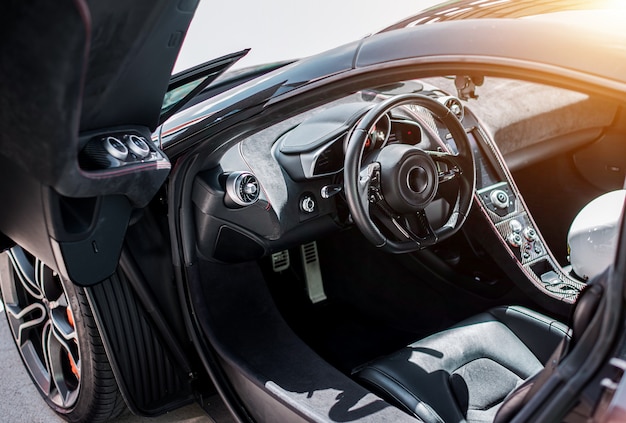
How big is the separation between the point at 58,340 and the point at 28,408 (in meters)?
0.38

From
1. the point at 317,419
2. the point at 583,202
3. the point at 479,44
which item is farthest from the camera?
the point at 583,202

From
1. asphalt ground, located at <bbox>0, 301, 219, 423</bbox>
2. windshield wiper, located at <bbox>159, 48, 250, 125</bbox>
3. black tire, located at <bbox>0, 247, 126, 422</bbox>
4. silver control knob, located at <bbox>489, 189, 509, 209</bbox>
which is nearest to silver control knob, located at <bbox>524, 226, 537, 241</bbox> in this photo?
silver control knob, located at <bbox>489, 189, 509, 209</bbox>

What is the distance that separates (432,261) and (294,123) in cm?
95

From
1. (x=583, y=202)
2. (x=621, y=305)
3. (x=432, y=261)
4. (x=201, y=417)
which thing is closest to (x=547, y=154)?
(x=583, y=202)

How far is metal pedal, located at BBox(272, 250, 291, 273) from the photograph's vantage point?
8.63 feet

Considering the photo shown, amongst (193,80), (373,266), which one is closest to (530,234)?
(373,266)

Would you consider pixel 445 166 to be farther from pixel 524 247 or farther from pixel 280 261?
pixel 280 261

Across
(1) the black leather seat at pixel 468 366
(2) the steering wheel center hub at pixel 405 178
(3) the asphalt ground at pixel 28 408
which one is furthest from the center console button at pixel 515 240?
(3) the asphalt ground at pixel 28 408

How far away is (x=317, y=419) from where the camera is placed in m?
1.59

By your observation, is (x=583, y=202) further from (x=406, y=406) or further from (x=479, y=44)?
(x=479, y=44)

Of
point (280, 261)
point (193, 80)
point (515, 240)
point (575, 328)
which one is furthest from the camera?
point (280, 261)

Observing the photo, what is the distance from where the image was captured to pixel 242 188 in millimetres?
1885

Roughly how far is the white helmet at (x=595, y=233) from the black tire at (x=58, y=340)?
4.76 ft

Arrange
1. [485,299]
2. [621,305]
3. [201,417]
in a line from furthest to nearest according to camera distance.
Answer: [485,299]
[201,417]
[621,305]
